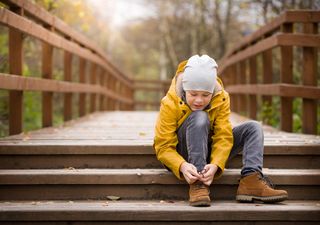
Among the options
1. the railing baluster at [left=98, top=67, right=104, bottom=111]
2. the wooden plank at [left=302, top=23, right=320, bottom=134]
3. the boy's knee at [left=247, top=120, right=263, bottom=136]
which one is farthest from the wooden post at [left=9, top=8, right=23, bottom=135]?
the railing baluster at [left=98, top=67, right=104, bottom=111]

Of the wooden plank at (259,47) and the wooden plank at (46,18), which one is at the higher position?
the wooden plank at (46,18)

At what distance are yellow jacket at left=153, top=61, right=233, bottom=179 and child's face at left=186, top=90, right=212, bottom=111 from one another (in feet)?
0.20

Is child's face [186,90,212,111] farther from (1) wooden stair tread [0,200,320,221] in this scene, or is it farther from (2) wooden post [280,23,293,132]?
(2) wooden post [280,23,293,132]

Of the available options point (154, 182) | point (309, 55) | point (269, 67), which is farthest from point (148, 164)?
point (269, 67)

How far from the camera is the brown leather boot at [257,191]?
148 inches

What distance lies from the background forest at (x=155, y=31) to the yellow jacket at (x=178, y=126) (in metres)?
3.06

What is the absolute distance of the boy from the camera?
12.4 ft

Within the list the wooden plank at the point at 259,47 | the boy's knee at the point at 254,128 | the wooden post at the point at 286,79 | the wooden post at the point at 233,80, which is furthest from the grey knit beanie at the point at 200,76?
the wooden post at the point at 233,80

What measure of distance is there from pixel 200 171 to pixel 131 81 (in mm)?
16147

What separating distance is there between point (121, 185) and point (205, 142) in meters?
0.70

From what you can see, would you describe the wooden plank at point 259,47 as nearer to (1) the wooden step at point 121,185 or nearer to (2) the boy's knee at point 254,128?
(2) the boy's knee at point 254,128

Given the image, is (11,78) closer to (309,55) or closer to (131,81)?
(309,55)

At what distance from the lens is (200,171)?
3.78 metres

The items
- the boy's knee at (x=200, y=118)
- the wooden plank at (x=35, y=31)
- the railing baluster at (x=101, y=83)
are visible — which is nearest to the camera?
the boy's knee at (x=200, y=118)
